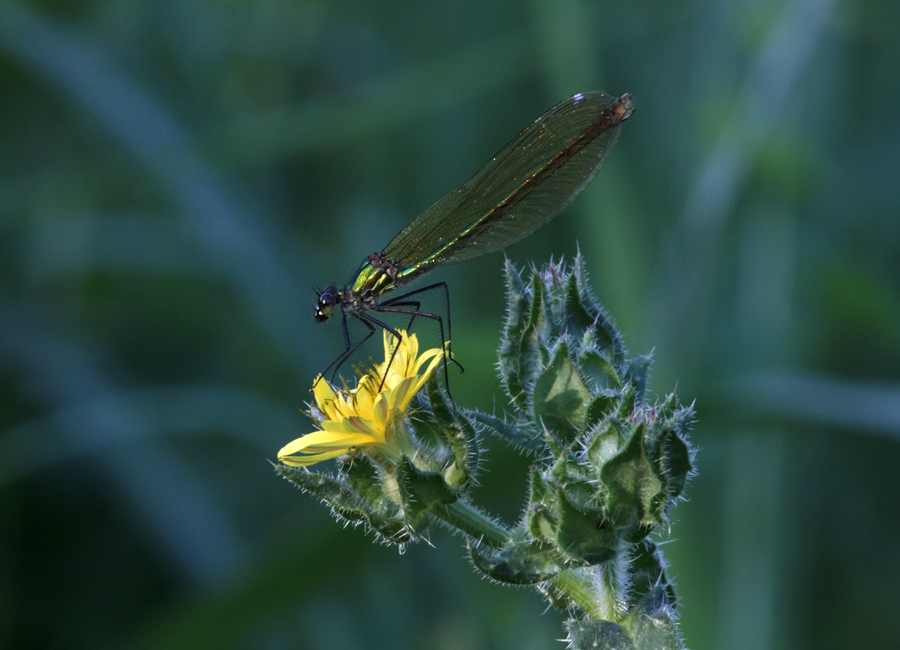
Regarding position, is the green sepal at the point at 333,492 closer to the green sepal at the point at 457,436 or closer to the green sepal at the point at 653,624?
the green sepal at the point at 457,436

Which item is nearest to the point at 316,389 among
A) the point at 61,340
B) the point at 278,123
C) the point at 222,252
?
the point at 222,252

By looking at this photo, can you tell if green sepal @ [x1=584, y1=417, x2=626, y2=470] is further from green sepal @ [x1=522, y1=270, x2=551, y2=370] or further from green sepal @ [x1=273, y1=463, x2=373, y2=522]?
green sepal @ [x1=273, y1=463, x2=373, y2=522]

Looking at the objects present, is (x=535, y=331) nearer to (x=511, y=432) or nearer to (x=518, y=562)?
(x=511, y=432)

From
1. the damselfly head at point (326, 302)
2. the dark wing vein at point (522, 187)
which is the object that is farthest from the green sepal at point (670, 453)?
the damselfly head at point (326, 302)

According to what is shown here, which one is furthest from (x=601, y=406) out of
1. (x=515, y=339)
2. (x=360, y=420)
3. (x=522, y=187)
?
(x=522, y=187)

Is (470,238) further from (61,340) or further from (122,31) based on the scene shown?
(122,31)
